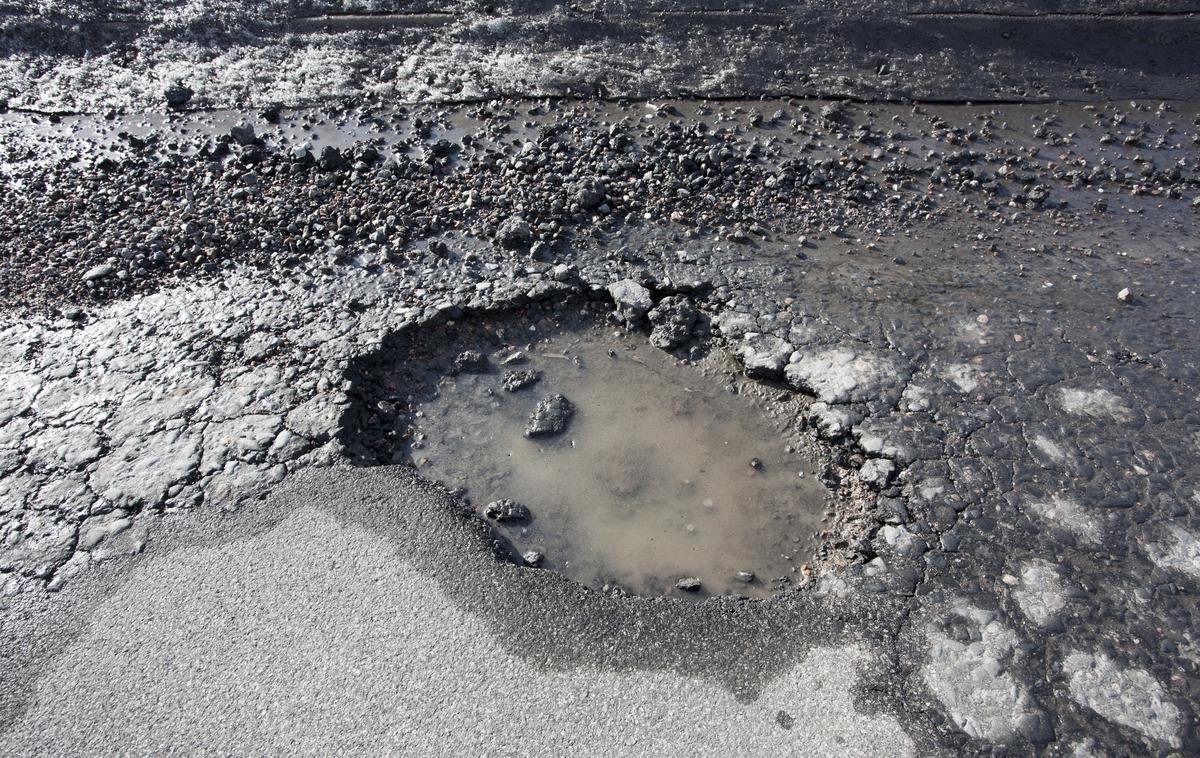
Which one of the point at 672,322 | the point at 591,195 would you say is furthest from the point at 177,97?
the point at 672,322

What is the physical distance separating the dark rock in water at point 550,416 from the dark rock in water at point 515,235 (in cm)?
122

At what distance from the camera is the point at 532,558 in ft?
11.6

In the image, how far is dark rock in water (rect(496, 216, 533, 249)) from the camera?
494cm

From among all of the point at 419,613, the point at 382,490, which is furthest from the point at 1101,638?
the point at 382,490

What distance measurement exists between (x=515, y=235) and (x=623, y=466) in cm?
182

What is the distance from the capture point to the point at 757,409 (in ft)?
13.5

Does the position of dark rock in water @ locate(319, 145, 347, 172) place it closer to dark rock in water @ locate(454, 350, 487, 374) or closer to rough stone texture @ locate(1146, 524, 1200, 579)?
dark rock in water @ locate(454, 350, 487, 374)

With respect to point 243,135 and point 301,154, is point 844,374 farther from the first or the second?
point 243,135

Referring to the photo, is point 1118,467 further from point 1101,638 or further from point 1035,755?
point 1035,755

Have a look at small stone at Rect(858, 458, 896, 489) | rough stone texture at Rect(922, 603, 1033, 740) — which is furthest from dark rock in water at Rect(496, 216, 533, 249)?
rough stone texture at Rect(922, 603, 1033, 740)

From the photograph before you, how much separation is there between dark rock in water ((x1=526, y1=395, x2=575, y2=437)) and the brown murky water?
0.04 m

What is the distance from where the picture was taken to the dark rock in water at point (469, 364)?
438cm

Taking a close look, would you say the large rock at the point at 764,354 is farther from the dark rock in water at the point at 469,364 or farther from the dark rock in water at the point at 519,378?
the dark rock in water at the point at 469,364

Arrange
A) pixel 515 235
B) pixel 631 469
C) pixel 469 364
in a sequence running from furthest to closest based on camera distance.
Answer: pixel 515 235 → pixel 469 364 → pixel 631 469
